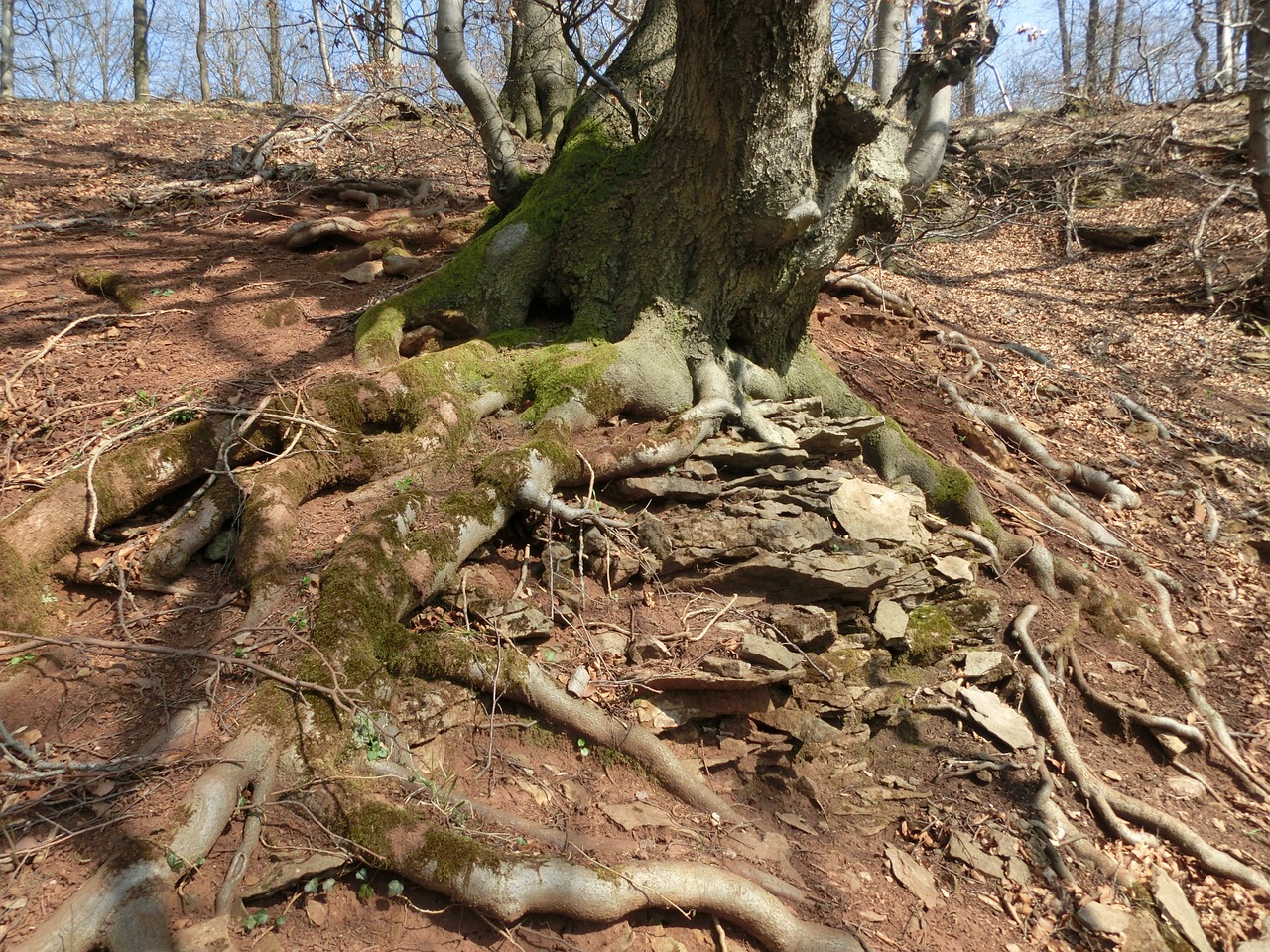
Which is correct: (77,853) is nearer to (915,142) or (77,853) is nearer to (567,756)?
(567,756)

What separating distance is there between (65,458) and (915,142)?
8.06 metres

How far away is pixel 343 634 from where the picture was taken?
3.27m

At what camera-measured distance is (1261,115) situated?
10.2 m

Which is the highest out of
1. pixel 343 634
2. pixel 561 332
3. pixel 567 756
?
pixel 561 332

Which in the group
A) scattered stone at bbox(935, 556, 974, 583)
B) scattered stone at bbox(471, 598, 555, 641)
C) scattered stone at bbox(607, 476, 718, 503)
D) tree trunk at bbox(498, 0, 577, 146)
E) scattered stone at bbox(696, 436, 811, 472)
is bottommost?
scattered stone at bbox(935, 556, 974, 583)

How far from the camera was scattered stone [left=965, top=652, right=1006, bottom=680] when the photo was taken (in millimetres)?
4895

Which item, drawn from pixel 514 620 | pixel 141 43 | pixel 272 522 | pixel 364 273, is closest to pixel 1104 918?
pixel 514 620

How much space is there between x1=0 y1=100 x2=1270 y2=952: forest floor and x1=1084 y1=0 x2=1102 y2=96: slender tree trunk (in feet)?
24.4

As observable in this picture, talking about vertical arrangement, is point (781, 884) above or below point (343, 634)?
below

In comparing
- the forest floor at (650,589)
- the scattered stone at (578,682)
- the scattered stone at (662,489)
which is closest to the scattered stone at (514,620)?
the forest floor at (650,589)

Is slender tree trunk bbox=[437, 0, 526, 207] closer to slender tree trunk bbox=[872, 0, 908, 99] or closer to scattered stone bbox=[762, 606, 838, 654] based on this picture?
slender tree trunk bbox=[872, 0, 908, 99]

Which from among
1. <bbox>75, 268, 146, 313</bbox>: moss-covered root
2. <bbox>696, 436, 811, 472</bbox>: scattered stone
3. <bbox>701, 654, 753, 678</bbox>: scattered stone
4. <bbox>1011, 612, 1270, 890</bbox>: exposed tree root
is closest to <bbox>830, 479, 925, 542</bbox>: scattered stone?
<bbox>696, 436, 811, 472</bbox>: scattered stone

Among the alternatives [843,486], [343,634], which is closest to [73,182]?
[343,634]

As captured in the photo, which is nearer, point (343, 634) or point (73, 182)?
point (343, 634)
